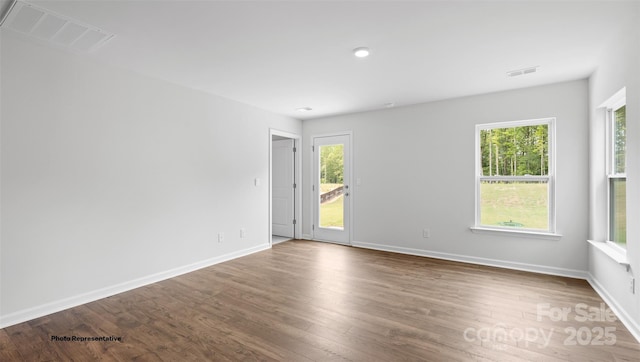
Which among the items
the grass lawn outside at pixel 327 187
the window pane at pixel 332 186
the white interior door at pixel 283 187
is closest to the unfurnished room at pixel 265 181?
the window pane at pixel 332 186

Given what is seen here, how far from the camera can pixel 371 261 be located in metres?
4.52

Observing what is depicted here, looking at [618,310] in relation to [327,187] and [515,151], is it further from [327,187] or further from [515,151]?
[327,187]

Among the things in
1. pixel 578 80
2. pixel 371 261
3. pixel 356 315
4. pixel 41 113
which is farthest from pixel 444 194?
pixel 41 113

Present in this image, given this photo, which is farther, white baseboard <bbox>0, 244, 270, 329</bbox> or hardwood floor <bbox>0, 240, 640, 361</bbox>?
white baseboard <bbox>0, 244, 270, 329</bbox>

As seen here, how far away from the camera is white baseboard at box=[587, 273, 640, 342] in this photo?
235 cm

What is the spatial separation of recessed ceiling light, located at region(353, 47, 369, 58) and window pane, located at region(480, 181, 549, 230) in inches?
109

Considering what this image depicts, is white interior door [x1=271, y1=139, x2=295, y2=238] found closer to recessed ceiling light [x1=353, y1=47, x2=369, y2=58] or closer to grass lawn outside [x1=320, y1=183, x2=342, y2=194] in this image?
grass lawn outside [x1=320, y1=183, x2=342, y2=194]

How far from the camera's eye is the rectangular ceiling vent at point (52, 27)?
222 centimetres

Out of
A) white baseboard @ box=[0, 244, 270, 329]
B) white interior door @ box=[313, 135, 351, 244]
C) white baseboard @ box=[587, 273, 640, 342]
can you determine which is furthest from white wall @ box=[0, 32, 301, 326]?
white baseboard @ box=[587, 273, 640, 342]

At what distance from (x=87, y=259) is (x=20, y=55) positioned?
197 cm

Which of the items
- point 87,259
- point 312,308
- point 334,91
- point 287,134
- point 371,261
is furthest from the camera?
point 287,134

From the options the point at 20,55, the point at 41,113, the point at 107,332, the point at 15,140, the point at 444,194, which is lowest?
the point at 107,332

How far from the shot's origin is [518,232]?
13.4ft

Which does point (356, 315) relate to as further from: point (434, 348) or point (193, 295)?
point (193, 295)
